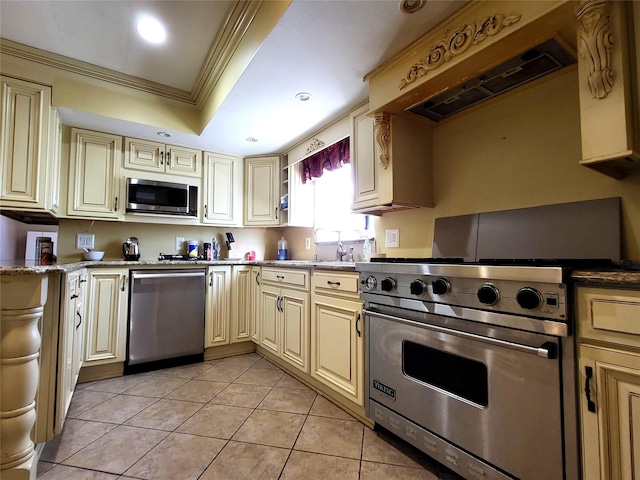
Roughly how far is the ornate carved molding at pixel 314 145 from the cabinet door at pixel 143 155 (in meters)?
1.51

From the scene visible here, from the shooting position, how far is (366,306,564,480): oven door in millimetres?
993

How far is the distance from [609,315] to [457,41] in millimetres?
1296

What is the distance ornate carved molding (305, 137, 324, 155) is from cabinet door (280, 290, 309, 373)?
1.40 m

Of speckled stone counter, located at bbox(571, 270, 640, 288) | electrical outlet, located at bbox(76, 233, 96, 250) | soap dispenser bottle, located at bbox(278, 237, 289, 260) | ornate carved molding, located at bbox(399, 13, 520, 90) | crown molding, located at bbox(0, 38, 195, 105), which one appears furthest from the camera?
soap dispenser bottle, located at bbox(278, 237, 289, 260)

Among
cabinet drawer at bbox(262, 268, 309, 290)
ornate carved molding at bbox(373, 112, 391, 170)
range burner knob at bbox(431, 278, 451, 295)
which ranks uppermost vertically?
ornate carved molding at bbox(373, 112, 391, 170)

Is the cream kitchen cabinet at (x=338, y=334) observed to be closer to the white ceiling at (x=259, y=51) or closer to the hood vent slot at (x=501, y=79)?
the hood vent slot at (x=501, y=79)

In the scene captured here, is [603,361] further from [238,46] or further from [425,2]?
[238,46]

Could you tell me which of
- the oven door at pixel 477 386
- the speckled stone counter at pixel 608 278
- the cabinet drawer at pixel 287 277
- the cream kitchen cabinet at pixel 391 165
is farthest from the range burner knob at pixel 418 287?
the cabinet drawer at pixel 287 277

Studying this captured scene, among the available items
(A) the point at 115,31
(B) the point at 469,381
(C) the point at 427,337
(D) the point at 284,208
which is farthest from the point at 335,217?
(A) the point at 115,31

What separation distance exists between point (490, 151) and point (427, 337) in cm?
115

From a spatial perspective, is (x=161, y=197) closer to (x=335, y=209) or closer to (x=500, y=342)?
(x=335, y=209)

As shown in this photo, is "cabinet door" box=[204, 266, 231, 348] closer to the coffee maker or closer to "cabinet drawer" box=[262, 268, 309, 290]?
"cabinet drawer" box=[262, 268, 309, 290]

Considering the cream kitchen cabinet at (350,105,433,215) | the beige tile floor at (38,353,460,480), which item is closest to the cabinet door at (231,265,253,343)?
the beige tile floor at (38,353,460,480)

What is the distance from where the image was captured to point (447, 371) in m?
1.30
